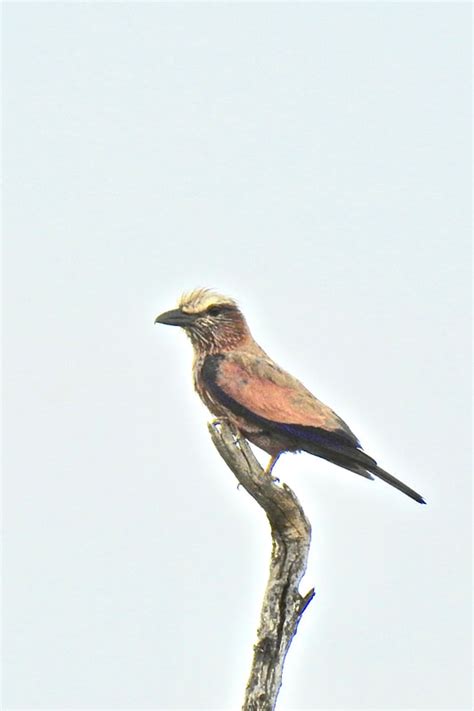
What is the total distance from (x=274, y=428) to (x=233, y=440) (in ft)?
1.77

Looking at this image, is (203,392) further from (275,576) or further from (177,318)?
(275,576)

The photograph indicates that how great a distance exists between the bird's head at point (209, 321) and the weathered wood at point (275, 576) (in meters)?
1.78

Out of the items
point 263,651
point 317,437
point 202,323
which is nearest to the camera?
point 263,651

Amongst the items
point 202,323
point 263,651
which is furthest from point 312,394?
point 263,651

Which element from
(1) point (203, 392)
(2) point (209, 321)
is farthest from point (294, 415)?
(2) point (209, 321)

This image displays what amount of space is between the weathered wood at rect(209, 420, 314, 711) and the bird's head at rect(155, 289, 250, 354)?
1.78 m

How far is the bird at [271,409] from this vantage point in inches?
526

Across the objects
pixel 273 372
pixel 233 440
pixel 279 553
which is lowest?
pixel 279 553

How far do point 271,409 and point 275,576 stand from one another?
1676 mm

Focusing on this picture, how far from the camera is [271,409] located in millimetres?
13469

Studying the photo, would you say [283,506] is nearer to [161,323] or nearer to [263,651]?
[263,651]

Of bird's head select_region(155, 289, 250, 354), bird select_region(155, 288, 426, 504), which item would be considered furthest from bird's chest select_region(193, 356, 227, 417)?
bird's head select_region(155, 289, 250, 354)

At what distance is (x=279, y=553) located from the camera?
12727 millimetres

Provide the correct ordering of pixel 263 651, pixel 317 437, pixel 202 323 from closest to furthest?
pixel 263 651 → pixel 317 437 → pixel 202 323
